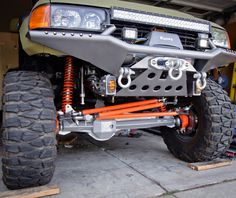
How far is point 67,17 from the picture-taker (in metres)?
1.82

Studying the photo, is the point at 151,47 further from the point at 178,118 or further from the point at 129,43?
the point at 178,118

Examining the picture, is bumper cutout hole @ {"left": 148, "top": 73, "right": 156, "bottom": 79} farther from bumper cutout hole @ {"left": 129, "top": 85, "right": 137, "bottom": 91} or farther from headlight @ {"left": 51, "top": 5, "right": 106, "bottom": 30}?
headlight @ {"left": 51, "top": 5, "right": 106, "bottom": 30}

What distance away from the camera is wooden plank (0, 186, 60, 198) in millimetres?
1871

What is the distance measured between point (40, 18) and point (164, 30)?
1.02 metres

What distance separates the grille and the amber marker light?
503 millimetres

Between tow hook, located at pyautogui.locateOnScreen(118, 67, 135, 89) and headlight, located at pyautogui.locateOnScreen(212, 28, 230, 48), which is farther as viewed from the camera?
headlight, located at pyautogui.locateOnScreen(212, 28, 230, 48)

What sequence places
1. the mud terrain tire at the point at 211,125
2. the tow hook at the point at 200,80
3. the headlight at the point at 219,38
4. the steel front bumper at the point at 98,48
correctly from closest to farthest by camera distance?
the steel front bumper at the point at 98,48
the tow hook at the point at 200,80
the headlight at the point at 219,38
the mud terrain tire at the point at 211,125

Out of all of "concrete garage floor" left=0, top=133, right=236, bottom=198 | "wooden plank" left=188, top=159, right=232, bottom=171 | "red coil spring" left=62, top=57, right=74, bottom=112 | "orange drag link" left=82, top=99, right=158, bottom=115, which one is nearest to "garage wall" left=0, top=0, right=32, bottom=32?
"concrete garage floor" left=0, top=133, right=236, bottom=198

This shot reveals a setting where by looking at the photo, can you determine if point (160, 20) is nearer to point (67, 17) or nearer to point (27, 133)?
point (67, 17)

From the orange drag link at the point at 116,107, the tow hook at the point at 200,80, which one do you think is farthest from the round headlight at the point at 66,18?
the tow hook at the point at 200,80

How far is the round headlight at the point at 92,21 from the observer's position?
6.13ft

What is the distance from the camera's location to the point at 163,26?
209cm

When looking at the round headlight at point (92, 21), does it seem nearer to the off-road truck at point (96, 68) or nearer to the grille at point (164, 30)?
the off-road truck at point (96, 68)

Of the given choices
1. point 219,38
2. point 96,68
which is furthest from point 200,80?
point 96,68
